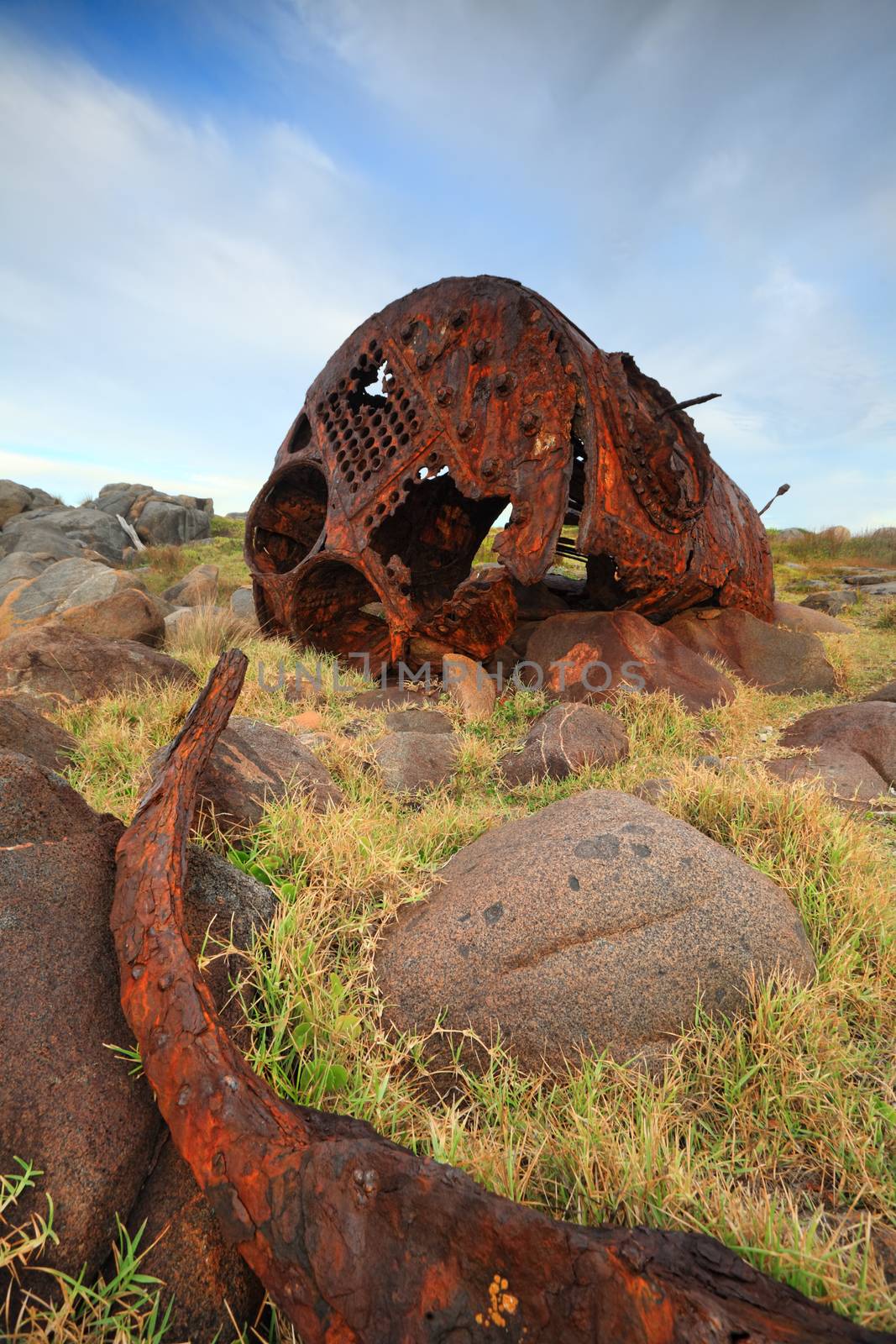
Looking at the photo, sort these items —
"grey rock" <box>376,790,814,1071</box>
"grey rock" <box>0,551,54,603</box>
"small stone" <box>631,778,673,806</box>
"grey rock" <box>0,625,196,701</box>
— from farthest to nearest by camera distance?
"grey rock" <box>0,551,54,603</box> < "grey rock" <box>0,625,196,701</box> < "small stone" <box>631,778,673,806</box> < "grey rock" <box>376,790,814,1071</box>

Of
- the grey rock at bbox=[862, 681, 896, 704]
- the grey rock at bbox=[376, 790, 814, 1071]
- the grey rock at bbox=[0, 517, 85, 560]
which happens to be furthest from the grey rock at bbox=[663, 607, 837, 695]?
the grey rock at bbox=[0, 517, 85, 560]

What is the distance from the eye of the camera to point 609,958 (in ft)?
6.43

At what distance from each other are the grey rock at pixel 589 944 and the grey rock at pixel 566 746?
4.91 ft

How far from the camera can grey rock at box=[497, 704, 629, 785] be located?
3.88 meters

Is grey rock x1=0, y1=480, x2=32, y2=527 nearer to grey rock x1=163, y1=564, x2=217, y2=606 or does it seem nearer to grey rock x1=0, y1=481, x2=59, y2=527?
grey rock x1=0, y1=481, x2=59, y2=527

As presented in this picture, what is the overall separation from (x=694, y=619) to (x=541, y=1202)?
216 inches

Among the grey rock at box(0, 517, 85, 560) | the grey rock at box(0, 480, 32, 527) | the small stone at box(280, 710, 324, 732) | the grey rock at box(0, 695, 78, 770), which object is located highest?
the grey rock at box(0, 480, 32, 527)

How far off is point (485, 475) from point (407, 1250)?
4.36 m

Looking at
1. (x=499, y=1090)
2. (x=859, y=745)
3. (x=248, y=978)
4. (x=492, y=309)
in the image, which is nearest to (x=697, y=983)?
(x=499, y=1090)

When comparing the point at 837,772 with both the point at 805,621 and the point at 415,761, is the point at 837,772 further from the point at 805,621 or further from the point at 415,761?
the point at 805,621

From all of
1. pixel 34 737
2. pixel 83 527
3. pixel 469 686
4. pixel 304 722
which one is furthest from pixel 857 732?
pixel 83 527

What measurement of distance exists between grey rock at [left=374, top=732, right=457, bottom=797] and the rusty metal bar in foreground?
2413 mm

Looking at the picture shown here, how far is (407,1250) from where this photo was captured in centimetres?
103

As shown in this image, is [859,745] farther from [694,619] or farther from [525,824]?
[525,824]
